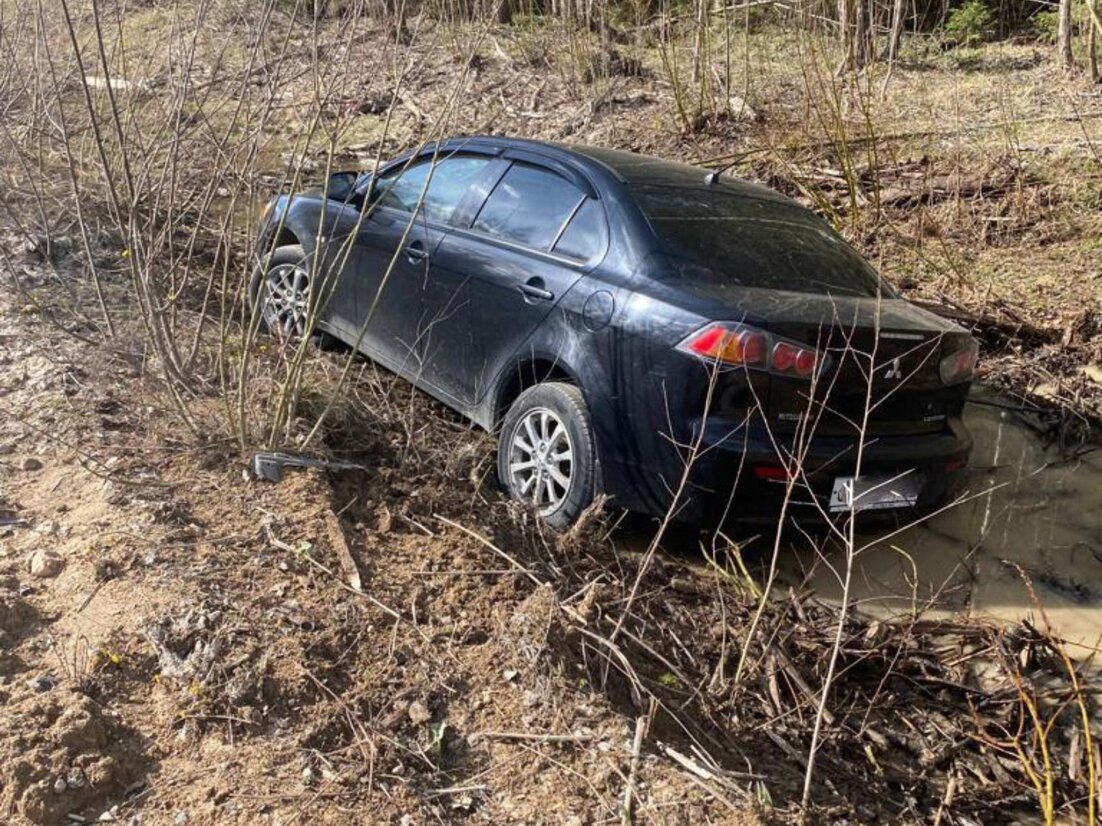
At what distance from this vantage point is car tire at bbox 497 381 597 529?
12.7 ft

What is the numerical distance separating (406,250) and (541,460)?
4.87 feet

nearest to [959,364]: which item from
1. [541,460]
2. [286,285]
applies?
[541,460]

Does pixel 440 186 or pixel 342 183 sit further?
pixel 342 183

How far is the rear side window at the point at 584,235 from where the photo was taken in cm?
410

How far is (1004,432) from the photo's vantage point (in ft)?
18.8

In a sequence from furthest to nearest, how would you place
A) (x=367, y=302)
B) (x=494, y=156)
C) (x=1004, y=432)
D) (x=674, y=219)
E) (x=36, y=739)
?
(x=1004, y=432), (x=367, y=302), (x=494, y=156), (x=674, y=219), (x=36, y=739)

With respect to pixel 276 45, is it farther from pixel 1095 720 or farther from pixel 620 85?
pixel 620 85

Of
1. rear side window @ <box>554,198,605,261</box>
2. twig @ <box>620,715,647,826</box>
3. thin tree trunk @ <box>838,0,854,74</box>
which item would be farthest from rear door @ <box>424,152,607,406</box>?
thin tree trunk @ <box>838,0,854,74</box>

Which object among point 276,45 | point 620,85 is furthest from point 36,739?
point 620,85

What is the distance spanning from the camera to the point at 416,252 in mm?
4867

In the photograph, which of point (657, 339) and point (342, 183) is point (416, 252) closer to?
point (342, 183)

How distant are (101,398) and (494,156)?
7.02 feet

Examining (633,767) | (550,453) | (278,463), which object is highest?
(278,463)

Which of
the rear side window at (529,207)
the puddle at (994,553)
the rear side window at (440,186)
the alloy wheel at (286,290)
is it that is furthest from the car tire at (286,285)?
the puddle at (994,553)
